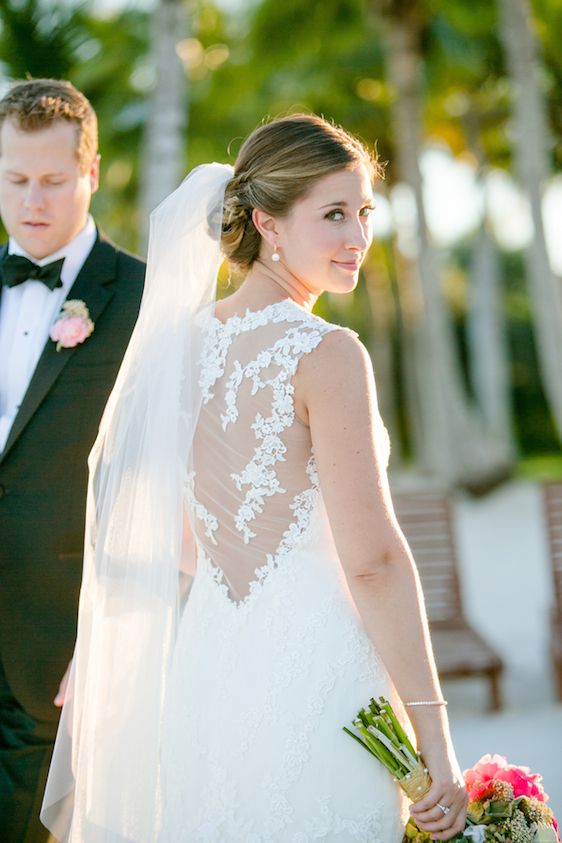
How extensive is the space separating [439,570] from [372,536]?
4174mm

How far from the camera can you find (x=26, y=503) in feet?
9.69

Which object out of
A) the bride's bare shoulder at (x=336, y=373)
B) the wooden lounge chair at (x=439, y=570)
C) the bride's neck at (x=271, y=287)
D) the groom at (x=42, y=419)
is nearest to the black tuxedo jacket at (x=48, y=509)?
the groom at (x=42, y=419)

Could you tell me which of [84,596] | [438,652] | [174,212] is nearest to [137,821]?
[84,596]

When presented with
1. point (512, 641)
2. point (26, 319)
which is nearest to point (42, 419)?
point (26, 319)

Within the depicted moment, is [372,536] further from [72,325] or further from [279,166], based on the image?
[72,325]

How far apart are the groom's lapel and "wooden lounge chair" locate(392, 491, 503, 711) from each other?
3.34m

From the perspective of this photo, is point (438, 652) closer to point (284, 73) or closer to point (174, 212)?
point (174, 212)

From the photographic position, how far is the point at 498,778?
2.30m

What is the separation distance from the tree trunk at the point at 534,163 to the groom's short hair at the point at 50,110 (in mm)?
8599

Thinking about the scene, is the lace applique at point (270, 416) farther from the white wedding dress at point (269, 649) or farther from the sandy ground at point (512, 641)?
the sandy ground at point (512, 641)

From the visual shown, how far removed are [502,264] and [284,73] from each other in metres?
19.9

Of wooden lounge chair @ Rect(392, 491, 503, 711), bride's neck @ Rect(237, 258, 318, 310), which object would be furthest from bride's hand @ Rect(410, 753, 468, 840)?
wooden lounge chair @ Rect(392, 491, 503, 711)

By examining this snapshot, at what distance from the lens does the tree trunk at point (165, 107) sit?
8.34m

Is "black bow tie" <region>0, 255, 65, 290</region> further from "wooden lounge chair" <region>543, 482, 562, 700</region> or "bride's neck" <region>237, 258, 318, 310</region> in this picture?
"wooden lounge chair" <region>543, 482, 562, 700</region>
